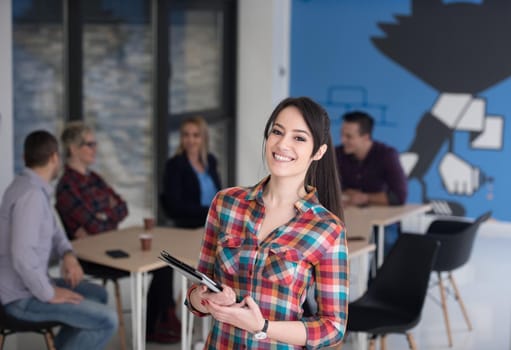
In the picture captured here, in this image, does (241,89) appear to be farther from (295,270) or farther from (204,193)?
(295,270)

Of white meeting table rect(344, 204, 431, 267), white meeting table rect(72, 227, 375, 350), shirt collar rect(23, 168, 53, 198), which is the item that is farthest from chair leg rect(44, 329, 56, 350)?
white meeting table rect(344, 204, 431, 267)

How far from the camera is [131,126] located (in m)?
7.59

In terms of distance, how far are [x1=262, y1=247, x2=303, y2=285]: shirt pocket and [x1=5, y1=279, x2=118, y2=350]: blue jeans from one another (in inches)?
84.7

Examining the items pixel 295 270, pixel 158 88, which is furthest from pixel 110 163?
pixel 295 270

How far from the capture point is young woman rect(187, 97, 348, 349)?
2.31 metres

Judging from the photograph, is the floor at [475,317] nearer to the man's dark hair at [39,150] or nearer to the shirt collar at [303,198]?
the man's dark hair at [39,150]

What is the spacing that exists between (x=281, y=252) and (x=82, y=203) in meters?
3.13

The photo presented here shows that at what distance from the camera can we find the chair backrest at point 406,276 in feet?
14.6

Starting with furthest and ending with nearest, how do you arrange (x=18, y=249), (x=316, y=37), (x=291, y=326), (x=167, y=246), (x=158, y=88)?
(x=316, y=37)
(x=158, y=88)
(x=167, y=246)
(x=18, y=249)
(x=291, y=326)

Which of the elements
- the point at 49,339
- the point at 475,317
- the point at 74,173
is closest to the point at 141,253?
the point at 49,339

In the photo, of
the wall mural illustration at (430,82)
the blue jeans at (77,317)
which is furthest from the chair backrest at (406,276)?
the wall mural illustration at (430,82)

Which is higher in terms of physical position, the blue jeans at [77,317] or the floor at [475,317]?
the blue jeans at [77,317]

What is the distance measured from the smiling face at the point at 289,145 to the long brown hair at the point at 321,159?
2 centimetres

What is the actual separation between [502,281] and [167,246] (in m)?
3.63
